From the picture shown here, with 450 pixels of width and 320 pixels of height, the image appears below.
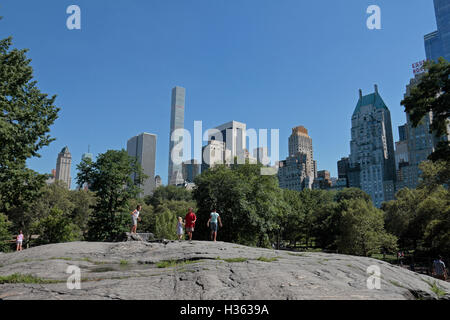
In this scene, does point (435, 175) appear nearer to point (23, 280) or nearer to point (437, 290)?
point (437, 290)

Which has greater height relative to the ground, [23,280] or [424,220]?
[424,220]

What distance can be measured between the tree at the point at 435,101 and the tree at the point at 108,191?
29.2 meters

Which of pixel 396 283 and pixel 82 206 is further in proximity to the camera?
pixel 82 206

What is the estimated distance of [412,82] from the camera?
177250mm

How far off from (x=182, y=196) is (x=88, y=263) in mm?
116799

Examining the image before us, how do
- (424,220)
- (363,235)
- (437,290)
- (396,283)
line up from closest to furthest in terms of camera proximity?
(396,283) < (437,290) < (424,220) < (363,235)

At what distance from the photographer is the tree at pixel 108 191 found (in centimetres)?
3362

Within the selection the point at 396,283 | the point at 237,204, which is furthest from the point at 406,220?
the point at 396,283

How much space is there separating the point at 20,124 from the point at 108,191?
13.5 metres

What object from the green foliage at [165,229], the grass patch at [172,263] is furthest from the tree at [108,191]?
the grass patch at [172,263]

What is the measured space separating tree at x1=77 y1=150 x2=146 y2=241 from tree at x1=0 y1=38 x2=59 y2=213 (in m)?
9.48

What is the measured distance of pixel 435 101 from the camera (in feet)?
65.1

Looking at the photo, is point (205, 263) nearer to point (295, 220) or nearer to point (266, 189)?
point (266, 189)
